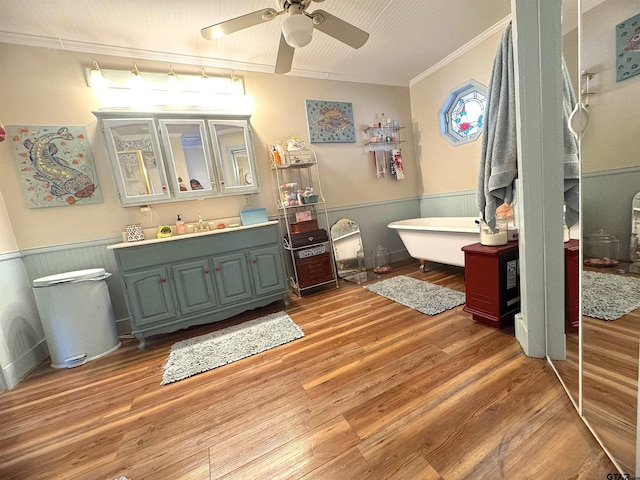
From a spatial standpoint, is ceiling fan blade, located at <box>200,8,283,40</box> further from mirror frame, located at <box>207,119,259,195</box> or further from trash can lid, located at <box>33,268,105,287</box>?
trash can lid, located at <box>33,268,105,287</box>

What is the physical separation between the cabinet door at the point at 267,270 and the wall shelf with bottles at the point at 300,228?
0.98 ft

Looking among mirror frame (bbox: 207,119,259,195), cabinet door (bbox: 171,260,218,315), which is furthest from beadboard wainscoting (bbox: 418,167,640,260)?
mirror frame (bbox: 207,119,259,195)

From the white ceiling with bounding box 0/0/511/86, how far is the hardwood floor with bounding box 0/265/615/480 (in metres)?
2.71

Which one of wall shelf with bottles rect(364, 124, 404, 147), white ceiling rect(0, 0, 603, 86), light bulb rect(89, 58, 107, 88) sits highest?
white ceiling rect(0, 0, 603, 86)

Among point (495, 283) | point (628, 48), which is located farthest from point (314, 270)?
point (628, 48)

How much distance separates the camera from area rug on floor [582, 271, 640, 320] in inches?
32.7

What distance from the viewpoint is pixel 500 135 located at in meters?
1.50

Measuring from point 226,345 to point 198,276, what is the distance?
2.25 ft

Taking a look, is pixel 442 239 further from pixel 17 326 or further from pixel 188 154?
pixel 17 326

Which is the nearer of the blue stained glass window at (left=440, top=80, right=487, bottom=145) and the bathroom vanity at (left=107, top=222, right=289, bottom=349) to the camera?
the bathroom vanity at (left=107, top=222, right=289, bottom=349)

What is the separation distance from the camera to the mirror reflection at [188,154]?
2.53 meters

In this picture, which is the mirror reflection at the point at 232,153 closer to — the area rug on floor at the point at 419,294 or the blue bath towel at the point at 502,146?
the area rug on floor at the point at 419,294

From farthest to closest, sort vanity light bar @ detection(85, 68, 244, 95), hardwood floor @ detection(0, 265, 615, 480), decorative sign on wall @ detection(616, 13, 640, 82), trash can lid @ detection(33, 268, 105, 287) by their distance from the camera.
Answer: vanity light bar @ detection(85, 68, 244, 95)
trash can lid @ detection(33, 268, 105, 287)
hardwood floor @ detection(0, 265, 615, 480)
decorative sign on wall @ detection(616, 13, 640, 82)

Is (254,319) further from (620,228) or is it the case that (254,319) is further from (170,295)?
(620,228)
